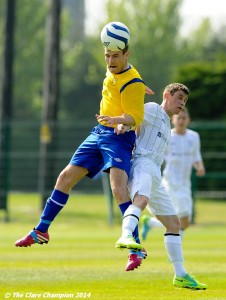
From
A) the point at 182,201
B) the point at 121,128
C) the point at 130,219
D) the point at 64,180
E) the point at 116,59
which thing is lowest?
the point at 182,201

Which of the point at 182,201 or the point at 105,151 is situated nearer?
the point at 105,151

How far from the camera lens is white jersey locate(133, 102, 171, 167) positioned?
36.3 ft

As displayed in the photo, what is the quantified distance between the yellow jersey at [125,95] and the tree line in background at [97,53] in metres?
59.9

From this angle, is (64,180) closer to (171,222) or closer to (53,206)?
(53,206)

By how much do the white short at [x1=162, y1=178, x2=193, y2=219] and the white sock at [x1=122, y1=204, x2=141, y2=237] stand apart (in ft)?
17.9

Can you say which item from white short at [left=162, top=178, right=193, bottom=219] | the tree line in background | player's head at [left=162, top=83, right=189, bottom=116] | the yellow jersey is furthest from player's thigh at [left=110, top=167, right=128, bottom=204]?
the tree line in background

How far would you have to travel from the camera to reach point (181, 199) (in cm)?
1633

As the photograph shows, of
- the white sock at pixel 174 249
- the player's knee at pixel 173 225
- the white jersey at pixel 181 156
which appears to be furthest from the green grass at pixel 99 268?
the white jersey at pixel 181 156

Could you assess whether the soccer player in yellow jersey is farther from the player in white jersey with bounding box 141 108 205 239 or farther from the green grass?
the player in white jersey with bounding box 141 108 205 239

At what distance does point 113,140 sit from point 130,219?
97cm

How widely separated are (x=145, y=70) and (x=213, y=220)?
4877 centimetres

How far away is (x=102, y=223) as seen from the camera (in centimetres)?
2834

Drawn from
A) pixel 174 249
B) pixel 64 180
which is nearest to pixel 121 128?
pixel 64 180

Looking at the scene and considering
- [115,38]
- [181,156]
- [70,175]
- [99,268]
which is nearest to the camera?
[115,38]
